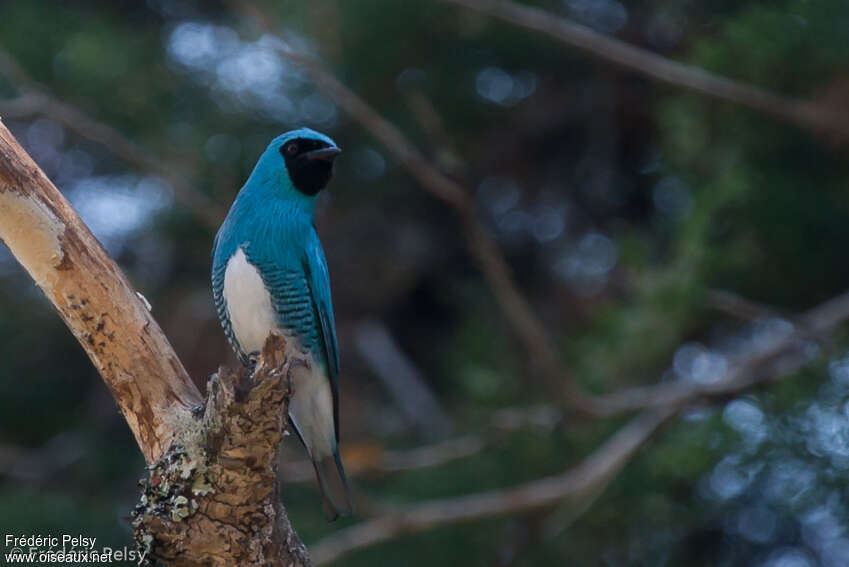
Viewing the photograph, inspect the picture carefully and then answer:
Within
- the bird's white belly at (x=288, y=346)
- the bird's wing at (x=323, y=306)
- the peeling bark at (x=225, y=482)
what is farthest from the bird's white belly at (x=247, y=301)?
the peeling bark at (x=225, y=482)

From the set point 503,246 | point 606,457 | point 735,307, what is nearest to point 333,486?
point 606,457

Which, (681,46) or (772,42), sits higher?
(772,42)

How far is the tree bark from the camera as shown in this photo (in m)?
2.56

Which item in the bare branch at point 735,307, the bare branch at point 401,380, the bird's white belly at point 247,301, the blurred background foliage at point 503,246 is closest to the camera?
the bird's white belly at point 247,301

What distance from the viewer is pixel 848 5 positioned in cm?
464

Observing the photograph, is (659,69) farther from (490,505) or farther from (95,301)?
(95,301)

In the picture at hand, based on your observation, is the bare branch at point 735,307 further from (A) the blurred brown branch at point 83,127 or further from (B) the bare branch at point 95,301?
(B) the bare branch at point 95,301

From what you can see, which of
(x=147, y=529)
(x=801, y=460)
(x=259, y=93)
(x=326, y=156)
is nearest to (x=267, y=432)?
(x=147, y=529)

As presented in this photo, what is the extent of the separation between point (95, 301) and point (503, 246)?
12.4ft

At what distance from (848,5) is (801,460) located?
192 cm

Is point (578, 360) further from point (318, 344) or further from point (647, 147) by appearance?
point (318, 344)

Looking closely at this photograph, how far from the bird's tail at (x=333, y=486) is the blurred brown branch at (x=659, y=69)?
1.87 meters

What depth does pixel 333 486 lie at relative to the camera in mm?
3721

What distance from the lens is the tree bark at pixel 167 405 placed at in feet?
8.39
